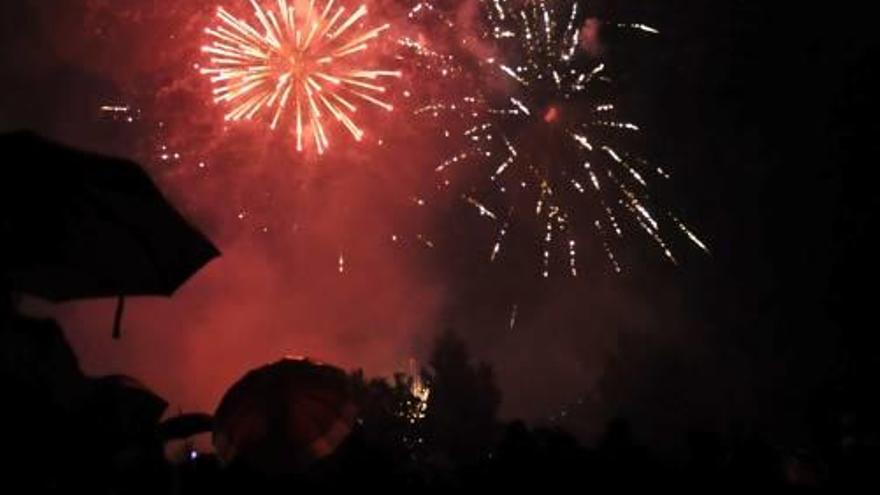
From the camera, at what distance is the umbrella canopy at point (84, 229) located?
407 centimetres

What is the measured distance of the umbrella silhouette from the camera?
4.07 metres

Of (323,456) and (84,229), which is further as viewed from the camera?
(323,456)

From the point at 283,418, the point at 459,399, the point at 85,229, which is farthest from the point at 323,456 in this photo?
the point at 459,399

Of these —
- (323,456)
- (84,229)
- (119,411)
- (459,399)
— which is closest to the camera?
(119,411)

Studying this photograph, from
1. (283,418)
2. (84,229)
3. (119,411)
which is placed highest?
(84,229)

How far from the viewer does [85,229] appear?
464 cm

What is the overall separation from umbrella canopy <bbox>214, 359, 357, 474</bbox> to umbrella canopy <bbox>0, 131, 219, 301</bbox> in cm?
152

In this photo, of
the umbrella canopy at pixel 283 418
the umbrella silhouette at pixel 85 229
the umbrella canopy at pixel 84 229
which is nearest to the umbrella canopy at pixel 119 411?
the umbrella silhouette at pixel 85 229

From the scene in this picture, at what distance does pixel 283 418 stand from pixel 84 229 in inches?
89.6

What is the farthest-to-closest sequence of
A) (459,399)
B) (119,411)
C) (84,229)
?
(459,399)
(84,229)
(119,411)

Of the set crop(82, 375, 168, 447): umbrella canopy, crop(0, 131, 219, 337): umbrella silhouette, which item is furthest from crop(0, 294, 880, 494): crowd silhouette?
crop(0, 131, 219, 337): umbrella silhouette

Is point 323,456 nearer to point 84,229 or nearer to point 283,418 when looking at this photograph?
point 283,418

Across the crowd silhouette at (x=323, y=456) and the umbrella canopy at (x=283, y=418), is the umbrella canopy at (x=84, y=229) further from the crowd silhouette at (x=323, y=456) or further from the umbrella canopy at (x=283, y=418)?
the umbrella canopy at (x=283, y=418)

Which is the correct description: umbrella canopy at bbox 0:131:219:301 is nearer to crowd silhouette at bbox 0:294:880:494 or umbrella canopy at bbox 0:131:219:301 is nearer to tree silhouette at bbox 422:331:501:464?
crowd silhouette at bbox 0:294:880:494
